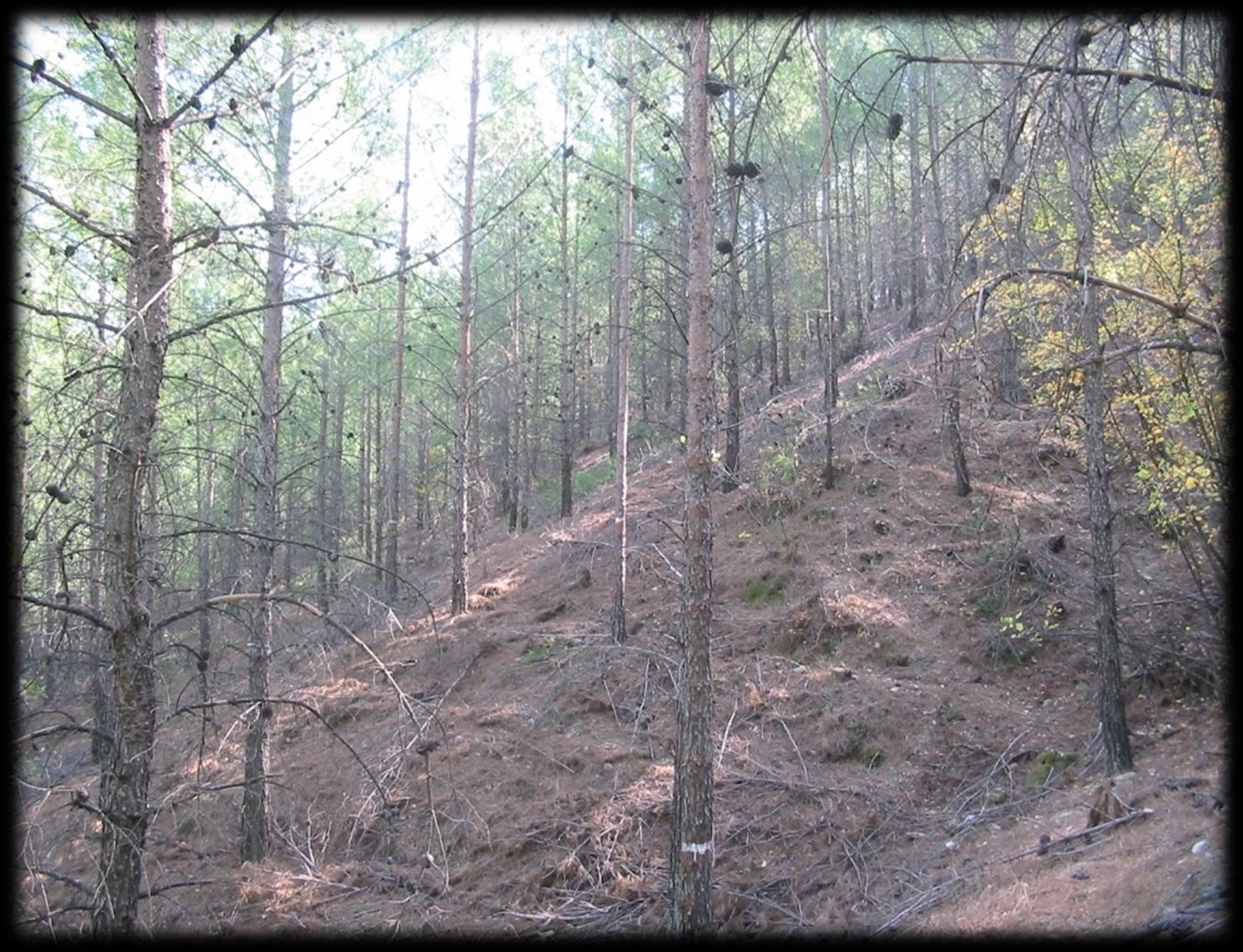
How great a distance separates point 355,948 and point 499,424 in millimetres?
16485

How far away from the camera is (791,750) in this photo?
8.27 meters

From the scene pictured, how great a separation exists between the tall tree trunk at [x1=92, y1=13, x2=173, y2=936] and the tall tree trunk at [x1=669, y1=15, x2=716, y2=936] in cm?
324

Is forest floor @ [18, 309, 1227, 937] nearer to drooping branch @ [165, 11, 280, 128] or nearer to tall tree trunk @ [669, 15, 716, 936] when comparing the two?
tall tree trunk @ [669, 15, 716, 936]

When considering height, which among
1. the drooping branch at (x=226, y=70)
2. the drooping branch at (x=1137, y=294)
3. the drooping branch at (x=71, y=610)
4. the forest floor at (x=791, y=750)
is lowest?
the forest floor at (x=791, y=750)

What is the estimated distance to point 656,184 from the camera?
19688 millimetres

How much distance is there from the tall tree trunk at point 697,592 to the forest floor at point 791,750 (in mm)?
663

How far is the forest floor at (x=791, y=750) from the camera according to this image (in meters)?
5.64

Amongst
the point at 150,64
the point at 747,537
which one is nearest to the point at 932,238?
the point at 747,537

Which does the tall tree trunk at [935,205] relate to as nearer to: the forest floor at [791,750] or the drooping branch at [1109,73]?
the forest floor at [791,750]

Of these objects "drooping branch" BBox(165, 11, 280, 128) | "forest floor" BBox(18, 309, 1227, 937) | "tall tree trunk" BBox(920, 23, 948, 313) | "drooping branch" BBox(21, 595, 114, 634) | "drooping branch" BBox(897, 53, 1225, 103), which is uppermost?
"tall tree trunk" BBox(920, 23, 948, 313)

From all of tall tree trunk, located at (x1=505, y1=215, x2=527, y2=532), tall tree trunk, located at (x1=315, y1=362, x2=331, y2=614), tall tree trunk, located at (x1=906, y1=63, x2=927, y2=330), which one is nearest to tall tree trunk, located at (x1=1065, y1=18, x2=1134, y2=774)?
tall tree trunk, located at (x1=315, y1=362, x2=331, y2=614)

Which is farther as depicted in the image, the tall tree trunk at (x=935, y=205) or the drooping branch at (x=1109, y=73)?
the tall tree trunk at (x=935, y=205)

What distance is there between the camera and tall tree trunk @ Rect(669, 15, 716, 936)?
5.61 meters

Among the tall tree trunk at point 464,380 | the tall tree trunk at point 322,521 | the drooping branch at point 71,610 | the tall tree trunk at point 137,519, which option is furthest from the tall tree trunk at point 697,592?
the tall tree trunk at point 464,380
